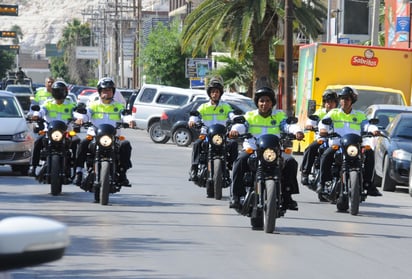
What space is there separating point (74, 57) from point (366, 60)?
142m

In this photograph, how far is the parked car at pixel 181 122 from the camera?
114 feet

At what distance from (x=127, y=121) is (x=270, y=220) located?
4103mm

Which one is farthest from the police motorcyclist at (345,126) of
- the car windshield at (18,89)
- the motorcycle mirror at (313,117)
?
the car windshield at (18,89)

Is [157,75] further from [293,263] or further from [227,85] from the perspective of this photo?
[293,263]

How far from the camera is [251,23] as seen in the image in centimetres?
3803

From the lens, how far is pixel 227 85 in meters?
53.6

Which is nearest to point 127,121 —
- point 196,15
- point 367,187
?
point 367,187

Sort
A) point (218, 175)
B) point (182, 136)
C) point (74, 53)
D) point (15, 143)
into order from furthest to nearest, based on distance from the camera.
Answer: point (74, 53) → point (182, 136) → point (15, 143) → point (218, 175)

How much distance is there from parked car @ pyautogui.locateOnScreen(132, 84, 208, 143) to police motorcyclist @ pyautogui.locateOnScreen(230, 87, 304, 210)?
2621 cm

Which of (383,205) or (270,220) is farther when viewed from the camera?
(383,205)

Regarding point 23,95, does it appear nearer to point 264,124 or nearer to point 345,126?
point 345,126

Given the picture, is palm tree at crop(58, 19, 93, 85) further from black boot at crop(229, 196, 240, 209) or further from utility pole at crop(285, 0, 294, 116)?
black boot at crop(229, 196, 240, 209)

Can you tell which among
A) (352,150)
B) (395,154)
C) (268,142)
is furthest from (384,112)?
(268,142)

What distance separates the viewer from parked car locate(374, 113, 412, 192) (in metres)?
19.5
